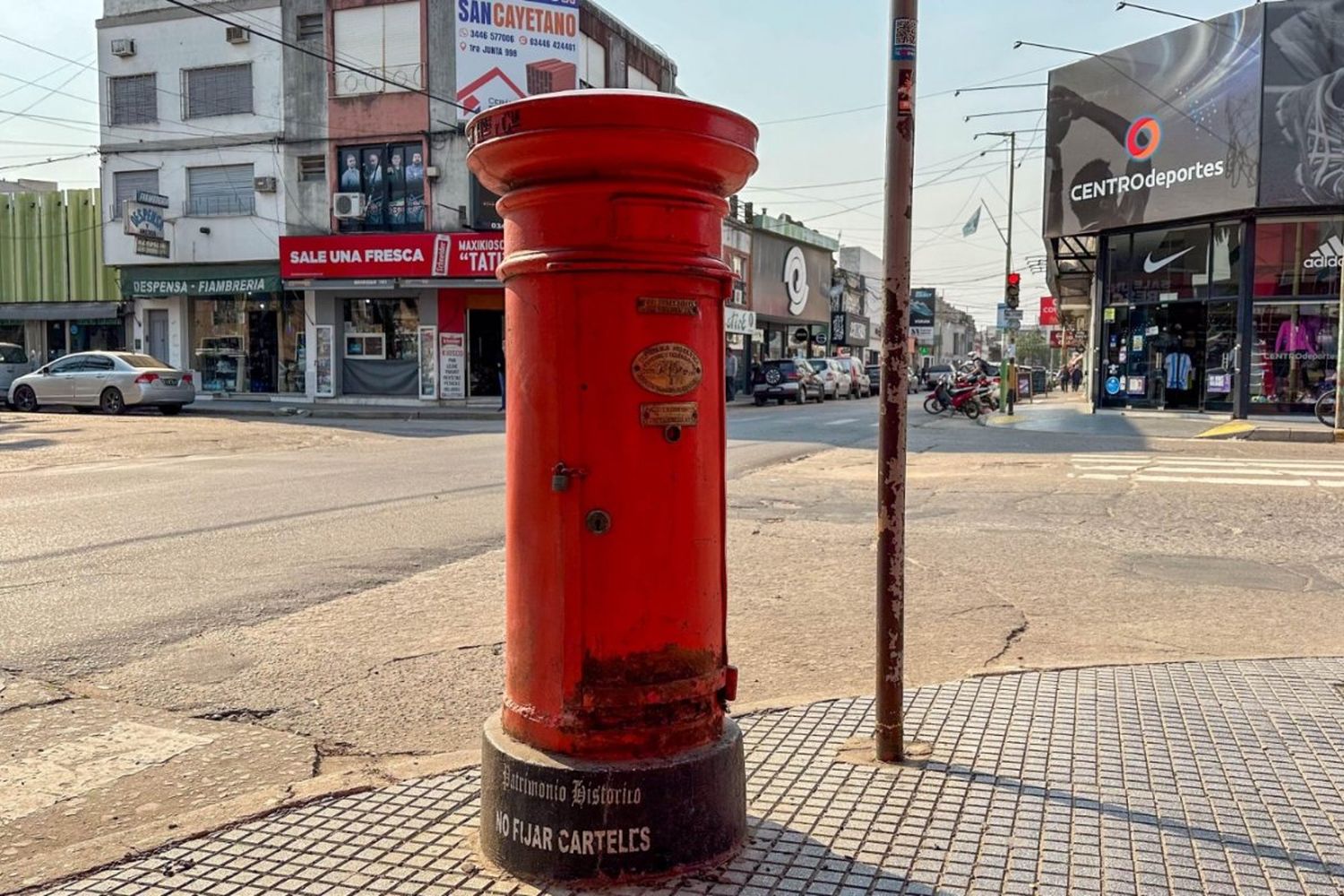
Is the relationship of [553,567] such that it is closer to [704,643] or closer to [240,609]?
[704,643]

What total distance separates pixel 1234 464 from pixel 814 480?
569 cm

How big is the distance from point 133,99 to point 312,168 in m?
6.54

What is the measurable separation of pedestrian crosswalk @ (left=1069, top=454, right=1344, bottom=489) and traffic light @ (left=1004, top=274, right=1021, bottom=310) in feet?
37.4

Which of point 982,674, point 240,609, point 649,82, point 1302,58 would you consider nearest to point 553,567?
point 982,674

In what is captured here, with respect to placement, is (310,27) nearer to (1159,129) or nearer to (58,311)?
(58,311)

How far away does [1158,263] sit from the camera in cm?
2344

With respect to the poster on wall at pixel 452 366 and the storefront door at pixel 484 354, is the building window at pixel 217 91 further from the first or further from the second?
the storefront door at pixel 484 354

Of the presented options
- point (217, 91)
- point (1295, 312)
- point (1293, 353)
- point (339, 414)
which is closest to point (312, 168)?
point (217, 91)

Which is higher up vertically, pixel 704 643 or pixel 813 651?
pixel 704 643

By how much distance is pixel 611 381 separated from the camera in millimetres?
2805

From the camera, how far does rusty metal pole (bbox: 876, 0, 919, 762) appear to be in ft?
11.6

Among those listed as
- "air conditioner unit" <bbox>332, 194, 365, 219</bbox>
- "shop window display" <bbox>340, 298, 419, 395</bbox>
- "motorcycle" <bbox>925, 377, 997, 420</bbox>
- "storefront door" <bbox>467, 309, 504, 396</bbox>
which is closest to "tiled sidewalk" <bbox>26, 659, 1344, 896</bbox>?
"motorcycle" <bbox>925, 377, 997, 420</bbox>

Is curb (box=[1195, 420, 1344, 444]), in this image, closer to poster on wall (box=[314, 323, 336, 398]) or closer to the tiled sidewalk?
the tiled sidewalk

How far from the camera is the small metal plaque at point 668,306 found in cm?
282
